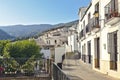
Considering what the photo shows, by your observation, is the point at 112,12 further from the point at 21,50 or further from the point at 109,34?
the point at 21,50

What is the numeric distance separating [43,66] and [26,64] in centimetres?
108

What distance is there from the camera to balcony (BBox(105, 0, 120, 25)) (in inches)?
650

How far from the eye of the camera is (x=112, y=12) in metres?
17.3

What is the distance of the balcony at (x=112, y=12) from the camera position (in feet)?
54.1

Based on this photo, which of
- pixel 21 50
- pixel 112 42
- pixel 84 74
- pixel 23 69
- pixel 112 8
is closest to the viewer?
pixel 112 8

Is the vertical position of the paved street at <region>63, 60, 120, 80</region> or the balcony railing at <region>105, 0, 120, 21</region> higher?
the balcony railing at <region>105, 0, 120, 21</region>

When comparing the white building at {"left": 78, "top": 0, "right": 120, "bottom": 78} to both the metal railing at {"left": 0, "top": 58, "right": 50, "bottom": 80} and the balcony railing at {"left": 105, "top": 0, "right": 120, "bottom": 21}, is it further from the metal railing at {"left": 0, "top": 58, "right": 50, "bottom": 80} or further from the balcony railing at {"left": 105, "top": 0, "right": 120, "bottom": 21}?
the metal railing at {"left": 0, "top": 58, "right": 50, "bottom": 80}

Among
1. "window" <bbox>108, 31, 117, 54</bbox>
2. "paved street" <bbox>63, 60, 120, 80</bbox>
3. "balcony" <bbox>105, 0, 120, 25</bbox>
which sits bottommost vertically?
"paved street" <bbox>63, 60, 120, 80</bbox>

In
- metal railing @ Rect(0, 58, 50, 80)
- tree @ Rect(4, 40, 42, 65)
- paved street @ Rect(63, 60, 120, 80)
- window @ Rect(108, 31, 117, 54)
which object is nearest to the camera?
paved street @ Rect(63, 60, 120, 80)

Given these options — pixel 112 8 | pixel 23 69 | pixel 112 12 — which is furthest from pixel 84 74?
pixel 112 12

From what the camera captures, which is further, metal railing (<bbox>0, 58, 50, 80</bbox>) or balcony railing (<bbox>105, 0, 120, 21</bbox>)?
metal railing (<bbox>0, 58, 50, 80</bbox>)

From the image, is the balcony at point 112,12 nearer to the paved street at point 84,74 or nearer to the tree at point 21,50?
the paved street at point 84,74

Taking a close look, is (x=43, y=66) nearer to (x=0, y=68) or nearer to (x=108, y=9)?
(x=0, y=68)

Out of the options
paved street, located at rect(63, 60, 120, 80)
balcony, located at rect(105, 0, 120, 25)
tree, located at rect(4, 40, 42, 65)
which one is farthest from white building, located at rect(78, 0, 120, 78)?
tree, located at rect(4, 40, 42, 65)
